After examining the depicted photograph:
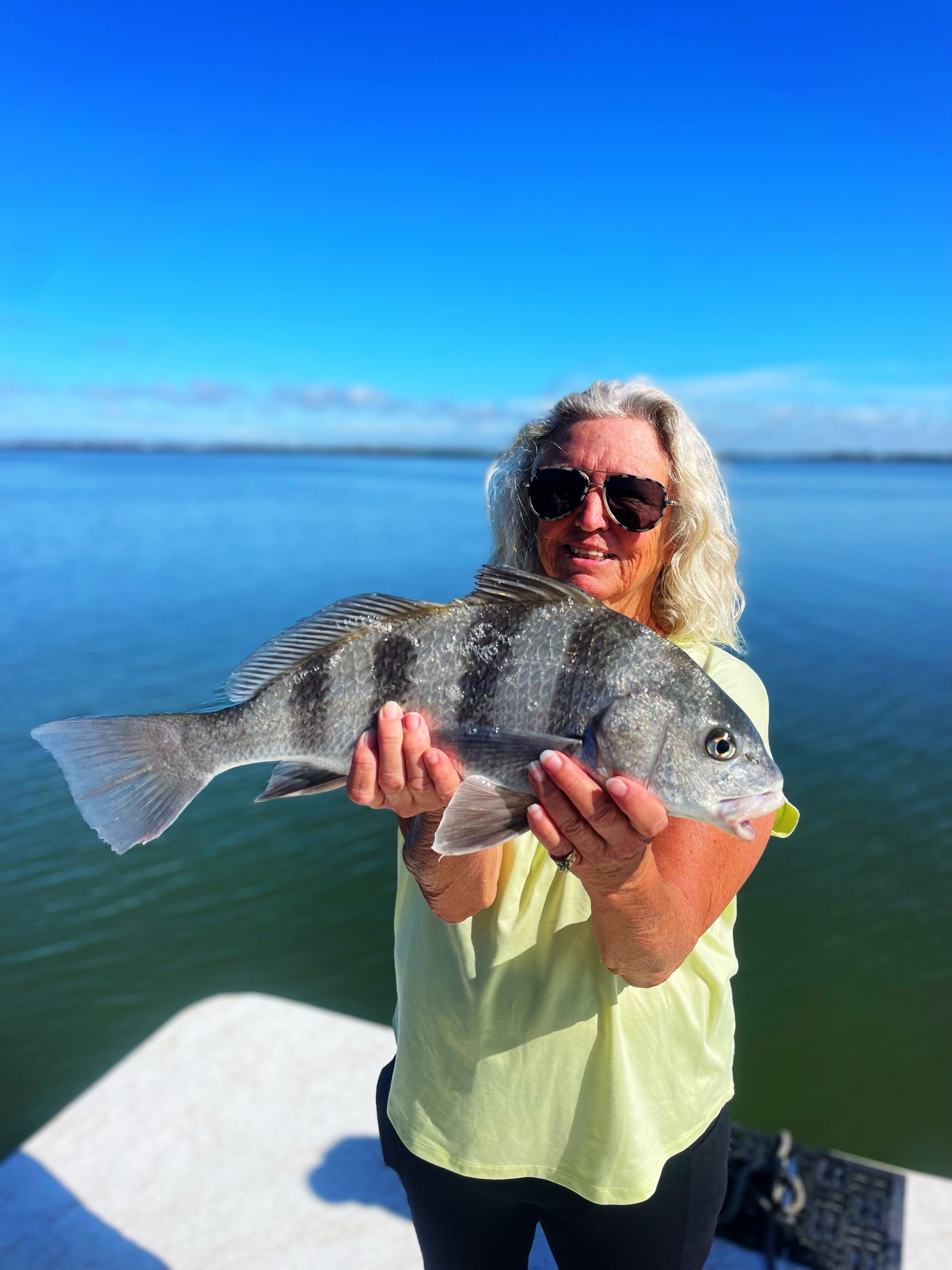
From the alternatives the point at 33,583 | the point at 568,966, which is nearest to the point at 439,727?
the point at 568,966

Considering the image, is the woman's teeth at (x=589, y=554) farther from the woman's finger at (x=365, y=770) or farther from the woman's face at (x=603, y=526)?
the woman's finger at (x=365, y=770)

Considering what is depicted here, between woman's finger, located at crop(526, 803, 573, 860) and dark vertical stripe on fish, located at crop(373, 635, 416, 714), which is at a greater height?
dark vertical stripe on fish, located at crop(373, 635, 416, 714)

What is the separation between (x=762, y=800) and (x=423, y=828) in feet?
2.97

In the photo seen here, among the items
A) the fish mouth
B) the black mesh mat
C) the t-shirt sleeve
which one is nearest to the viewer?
the fish mouth

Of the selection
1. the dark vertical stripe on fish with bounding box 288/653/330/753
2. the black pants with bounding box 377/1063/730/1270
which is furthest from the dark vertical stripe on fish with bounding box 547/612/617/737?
the black pants with bounding box 377/1063/730/1270

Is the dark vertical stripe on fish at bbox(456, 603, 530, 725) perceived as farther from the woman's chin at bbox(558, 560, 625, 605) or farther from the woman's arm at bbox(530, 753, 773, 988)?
the woman's chin at bbox(558, 560, 625, 605)

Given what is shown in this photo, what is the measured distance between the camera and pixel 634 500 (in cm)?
256

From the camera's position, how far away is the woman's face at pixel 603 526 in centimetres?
259

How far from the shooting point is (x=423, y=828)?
7.56 ft

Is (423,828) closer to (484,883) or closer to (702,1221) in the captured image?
(484,883)

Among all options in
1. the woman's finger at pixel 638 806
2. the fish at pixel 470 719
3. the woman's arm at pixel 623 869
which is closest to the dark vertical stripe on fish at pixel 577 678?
the fish at pixel 470 719

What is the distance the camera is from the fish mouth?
2.06 m

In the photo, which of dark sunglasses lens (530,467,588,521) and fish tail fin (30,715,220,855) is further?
dark sunglasses lens (530,467,588,521)

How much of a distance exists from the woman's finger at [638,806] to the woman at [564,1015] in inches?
3.9
